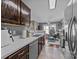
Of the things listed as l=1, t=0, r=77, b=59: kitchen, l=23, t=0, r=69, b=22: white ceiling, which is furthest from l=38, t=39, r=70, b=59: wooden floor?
l=23, t=0, r=69, b=22: white ceiling

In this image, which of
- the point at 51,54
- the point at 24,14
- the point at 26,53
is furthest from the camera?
the point at 51,54

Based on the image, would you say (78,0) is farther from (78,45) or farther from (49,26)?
(49,26)

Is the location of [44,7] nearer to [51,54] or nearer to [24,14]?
[51,54]

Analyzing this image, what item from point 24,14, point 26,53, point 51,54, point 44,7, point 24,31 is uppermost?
point 44,7

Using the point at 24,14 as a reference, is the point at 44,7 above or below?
above

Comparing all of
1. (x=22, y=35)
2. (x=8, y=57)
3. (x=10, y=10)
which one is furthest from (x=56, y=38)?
(x=8, y=57)

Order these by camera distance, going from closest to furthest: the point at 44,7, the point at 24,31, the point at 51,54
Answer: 1. the point at 24,31
2. the point at 51,54
3. the point at 44,7

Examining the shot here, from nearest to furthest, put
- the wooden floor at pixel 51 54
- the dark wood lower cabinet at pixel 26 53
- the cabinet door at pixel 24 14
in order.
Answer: the dark wood lower cabinet at pixel 26 53 → the cabinet door at pixel 24 14 → the wooden floor at pixel 51 54

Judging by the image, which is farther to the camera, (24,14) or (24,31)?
(24,31)

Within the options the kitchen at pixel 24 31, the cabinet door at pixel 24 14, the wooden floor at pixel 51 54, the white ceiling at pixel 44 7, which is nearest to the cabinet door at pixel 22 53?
the kitchen at pixel 24 31

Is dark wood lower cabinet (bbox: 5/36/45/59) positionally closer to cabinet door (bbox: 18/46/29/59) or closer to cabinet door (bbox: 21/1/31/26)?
cabinet door (bbox: 18/46/29/59)

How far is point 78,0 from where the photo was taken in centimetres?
152

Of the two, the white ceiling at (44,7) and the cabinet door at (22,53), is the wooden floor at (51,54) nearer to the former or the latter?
the white ceiling at (44,7)

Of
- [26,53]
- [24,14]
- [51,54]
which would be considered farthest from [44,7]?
[26,53]
